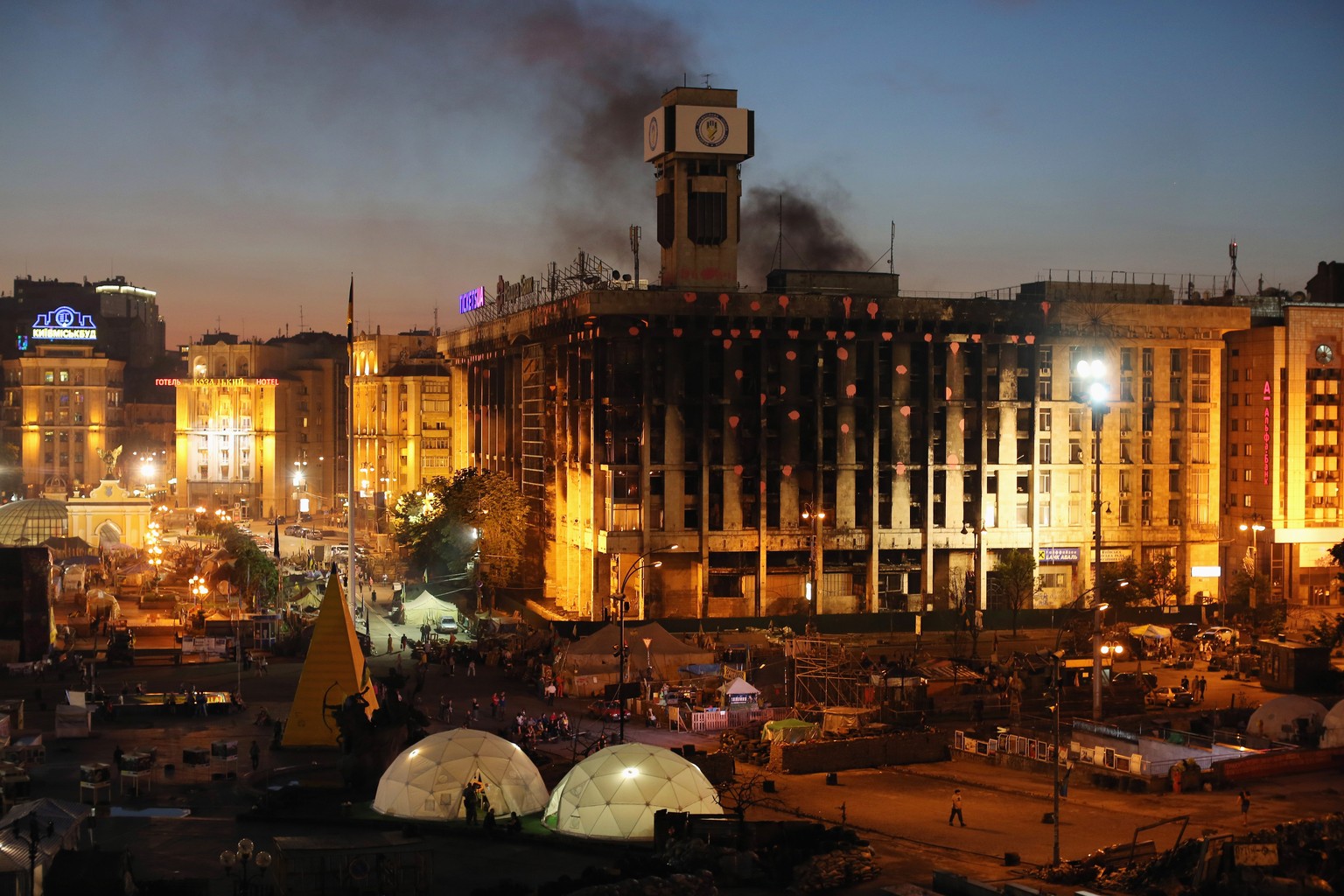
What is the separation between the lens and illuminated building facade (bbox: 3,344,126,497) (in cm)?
18975

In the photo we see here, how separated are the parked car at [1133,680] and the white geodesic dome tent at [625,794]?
1035 inches

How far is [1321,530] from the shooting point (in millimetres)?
96875

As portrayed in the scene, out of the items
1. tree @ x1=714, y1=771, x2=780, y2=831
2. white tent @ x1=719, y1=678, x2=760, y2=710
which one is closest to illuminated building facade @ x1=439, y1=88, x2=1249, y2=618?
white tent @ x1=719, y1=678, x2=760, y2=710

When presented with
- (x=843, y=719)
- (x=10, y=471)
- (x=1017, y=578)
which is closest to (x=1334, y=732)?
(x=843, y=719)

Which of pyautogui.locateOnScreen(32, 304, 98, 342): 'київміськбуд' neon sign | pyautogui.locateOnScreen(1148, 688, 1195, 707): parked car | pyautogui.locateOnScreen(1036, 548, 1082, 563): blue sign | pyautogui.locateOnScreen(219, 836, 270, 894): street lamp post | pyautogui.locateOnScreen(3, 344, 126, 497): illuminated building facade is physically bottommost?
pyautogui.locateOnScreen(1148, 688, 1195, 707): parked car

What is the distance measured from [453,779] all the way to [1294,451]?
241ft

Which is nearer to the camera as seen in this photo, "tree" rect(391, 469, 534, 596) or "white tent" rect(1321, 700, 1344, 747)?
"white tent" rect(1321, 700, 1344, 747)

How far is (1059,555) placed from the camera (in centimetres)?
8806

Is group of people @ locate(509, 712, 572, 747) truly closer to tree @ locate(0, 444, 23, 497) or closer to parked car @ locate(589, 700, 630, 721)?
parked car @ locate(589, 700, 630, 721)

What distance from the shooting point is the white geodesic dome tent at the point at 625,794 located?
3744 centimetres

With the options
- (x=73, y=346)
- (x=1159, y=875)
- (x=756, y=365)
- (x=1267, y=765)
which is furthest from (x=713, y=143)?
(x=73, y=346)

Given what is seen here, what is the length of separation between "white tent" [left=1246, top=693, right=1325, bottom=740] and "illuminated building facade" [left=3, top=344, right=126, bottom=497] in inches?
6454

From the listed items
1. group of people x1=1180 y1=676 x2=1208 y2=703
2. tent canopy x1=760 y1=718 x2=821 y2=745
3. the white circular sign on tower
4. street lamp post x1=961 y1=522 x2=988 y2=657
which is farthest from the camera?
the white circular sign on tower

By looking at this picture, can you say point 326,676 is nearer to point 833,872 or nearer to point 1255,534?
point 833,872
